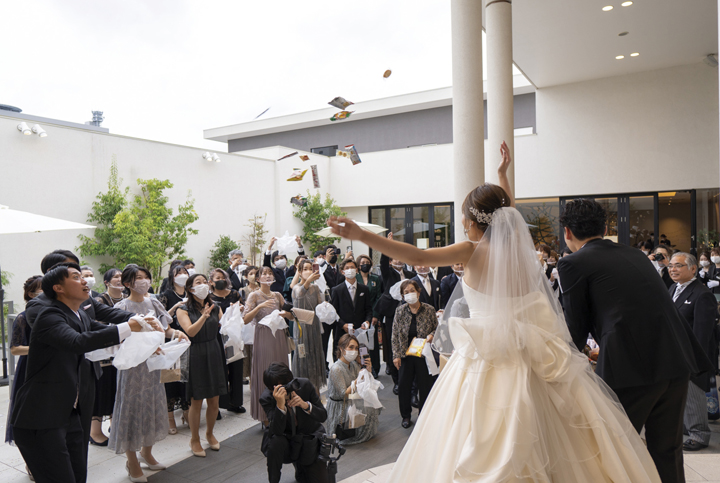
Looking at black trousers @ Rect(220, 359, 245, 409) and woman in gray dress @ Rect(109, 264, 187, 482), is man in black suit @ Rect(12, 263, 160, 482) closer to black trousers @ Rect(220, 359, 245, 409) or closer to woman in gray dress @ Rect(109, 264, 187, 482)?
woman in gray dress @ Rect(109, 264, 187, 482)

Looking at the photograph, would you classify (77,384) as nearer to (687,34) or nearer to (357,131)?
(687,34)

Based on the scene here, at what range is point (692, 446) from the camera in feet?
14.1

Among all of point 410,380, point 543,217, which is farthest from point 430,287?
point 543,217

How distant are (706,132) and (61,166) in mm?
15234

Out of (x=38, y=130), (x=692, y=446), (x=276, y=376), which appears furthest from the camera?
(x=38, y=130)

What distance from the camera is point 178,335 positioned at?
4215mm

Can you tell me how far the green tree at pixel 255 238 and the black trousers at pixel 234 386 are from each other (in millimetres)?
9911

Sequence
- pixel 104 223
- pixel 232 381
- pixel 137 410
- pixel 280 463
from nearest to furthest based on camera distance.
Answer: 1. pixel 280 463
2. pixel 137 410
3. pixel 232 381
4. pixel 104 223

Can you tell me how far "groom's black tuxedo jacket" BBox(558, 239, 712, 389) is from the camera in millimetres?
2355

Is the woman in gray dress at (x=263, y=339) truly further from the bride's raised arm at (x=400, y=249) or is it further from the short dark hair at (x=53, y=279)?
the bride's raised arm at (x=400, y=249)

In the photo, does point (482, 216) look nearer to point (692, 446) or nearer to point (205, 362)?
point (205, 362)

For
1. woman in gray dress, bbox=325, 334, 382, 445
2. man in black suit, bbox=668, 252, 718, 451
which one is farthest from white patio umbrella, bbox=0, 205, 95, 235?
man in black suit, bbox=668, 252, 718, 451

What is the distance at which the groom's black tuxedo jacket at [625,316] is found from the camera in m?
2.36

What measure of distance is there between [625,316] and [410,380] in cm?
309
